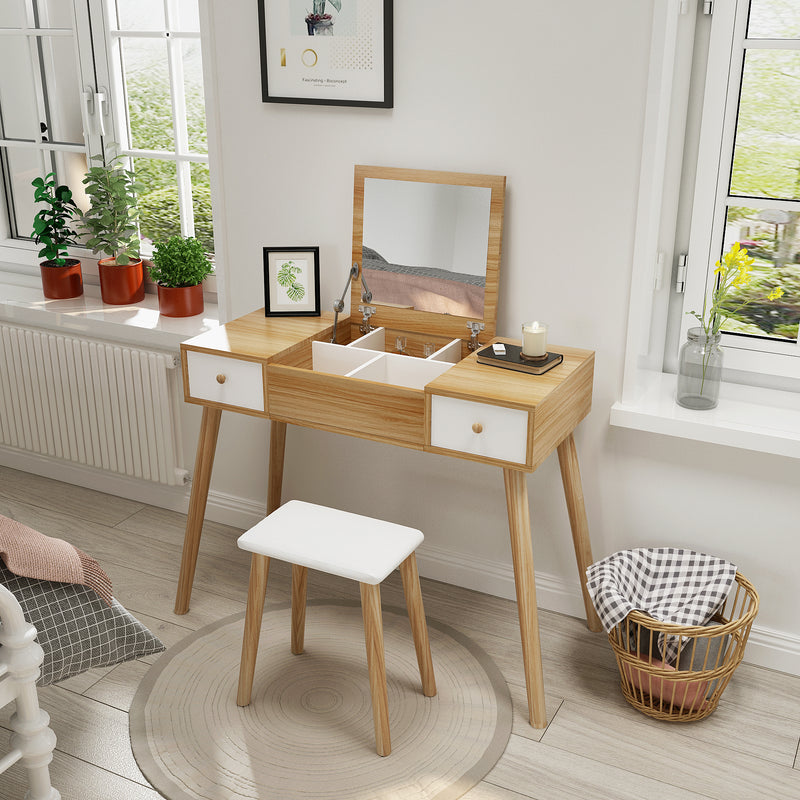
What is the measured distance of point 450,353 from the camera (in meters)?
2.46

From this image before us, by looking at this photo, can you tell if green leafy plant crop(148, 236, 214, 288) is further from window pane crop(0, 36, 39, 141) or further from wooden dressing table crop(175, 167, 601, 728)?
window pane crop(0, 36, 39, 141)

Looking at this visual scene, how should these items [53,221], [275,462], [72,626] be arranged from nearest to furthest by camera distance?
[72,626]
[275,462]
[53,221]

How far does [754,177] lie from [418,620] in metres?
1.39

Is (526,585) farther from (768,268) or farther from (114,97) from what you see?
(114,97)

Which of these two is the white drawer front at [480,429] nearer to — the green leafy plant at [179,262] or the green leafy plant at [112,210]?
the green leafy plant at [179,262]

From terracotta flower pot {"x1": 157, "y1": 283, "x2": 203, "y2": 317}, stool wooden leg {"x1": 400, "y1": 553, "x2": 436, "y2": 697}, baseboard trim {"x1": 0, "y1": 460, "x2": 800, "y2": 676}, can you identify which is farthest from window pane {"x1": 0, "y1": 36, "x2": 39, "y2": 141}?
stool wooden leg {"x1": 400, "y1": 553, "x2": 436, "y2": 697}

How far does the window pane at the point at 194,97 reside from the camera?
3.04 meters

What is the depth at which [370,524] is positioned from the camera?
86.5 inches

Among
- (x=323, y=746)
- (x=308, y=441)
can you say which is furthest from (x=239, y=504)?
(x=323, y=746)

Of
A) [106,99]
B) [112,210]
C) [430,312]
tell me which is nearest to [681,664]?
[430,312]

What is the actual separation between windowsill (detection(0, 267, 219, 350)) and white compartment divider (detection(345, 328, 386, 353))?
70 centimetres

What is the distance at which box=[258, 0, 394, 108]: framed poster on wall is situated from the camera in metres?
2.43

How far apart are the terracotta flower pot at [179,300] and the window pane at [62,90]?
0.76 meters

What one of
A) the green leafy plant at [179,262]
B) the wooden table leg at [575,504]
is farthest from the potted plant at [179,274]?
the wooden table leg at [575,504]
